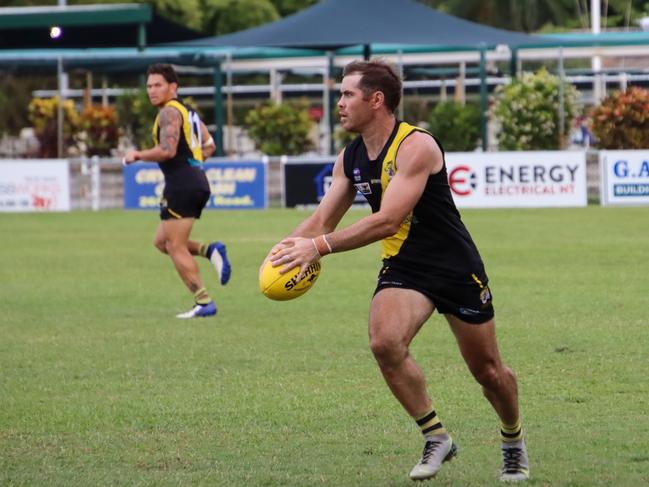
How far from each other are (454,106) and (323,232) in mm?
26461

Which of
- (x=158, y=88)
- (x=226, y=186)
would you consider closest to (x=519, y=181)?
(x=226, y=186)

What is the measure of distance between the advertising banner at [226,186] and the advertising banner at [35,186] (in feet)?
4.89

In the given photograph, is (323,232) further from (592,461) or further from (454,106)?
(454,106)

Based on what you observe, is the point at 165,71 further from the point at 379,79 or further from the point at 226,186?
the point at 226,186

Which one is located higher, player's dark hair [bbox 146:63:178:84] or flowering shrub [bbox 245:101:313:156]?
player's dark hair [bbox 146:63:178:84]

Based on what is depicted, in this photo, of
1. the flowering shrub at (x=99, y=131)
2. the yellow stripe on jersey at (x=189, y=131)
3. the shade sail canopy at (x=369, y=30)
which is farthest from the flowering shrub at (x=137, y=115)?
the yellow stripe on jersey at (x=189, y=131)

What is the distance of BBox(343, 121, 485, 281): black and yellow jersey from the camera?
6582 mm

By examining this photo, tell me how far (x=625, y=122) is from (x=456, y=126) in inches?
149

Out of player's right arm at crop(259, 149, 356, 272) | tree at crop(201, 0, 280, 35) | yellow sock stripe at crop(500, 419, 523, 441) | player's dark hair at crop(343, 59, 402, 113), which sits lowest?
yellow sock stripe at crop(500, 419, 523, 441)

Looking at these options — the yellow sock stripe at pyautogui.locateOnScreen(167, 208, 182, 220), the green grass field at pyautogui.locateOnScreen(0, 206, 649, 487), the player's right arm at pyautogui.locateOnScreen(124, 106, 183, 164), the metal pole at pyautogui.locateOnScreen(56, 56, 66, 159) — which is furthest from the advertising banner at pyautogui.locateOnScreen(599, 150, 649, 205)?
the player's right arm at pyautogui.locateOnScreen(124, 106, 183, 164)

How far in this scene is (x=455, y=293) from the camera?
6543 millimetres

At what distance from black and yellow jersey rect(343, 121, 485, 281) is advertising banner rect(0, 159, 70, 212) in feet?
79.2

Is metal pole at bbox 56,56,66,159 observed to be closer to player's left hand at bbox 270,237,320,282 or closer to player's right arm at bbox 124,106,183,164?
player's right arm at bbox 124,106,183,164

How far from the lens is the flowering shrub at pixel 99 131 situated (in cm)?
3528
